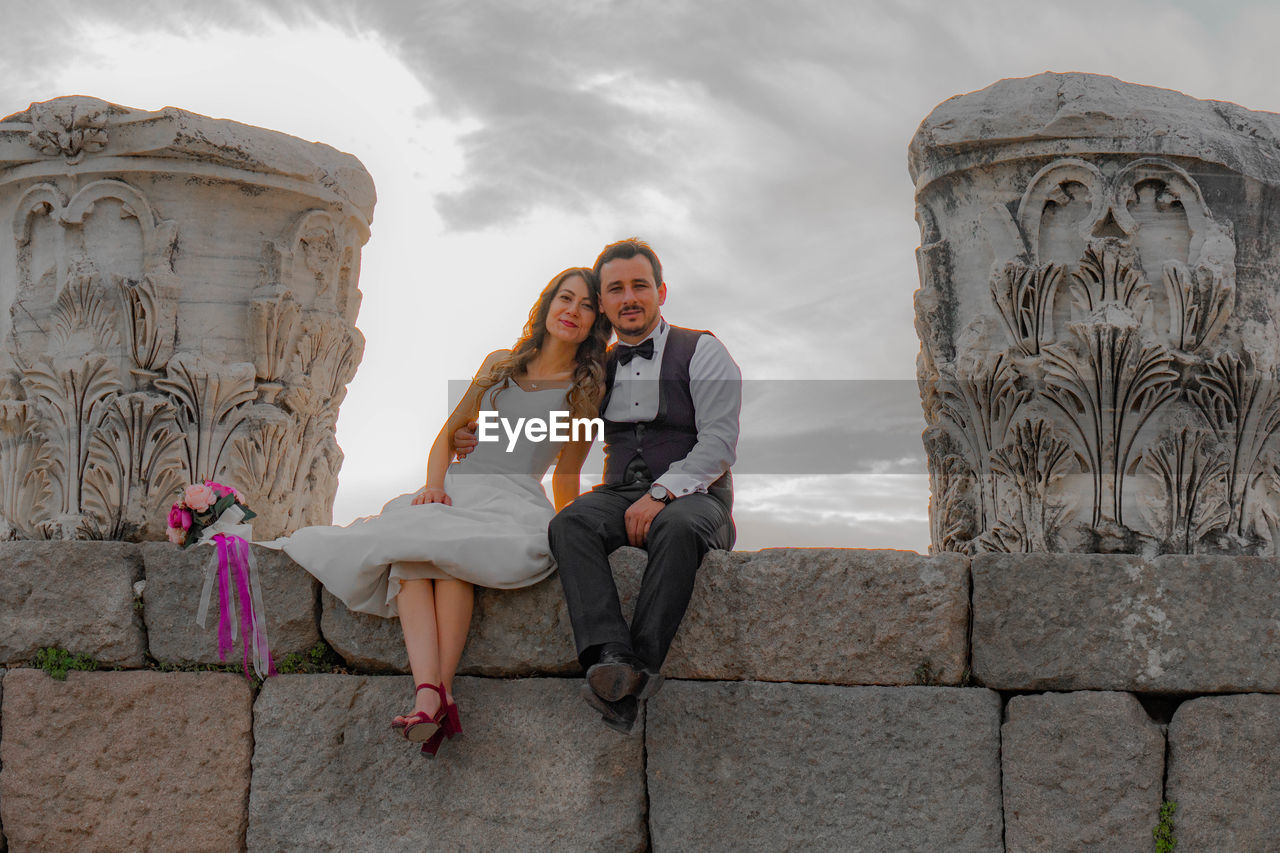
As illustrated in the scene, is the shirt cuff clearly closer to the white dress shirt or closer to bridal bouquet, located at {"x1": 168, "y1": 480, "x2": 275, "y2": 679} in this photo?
the white dress shirt

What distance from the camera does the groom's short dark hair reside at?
4.06m

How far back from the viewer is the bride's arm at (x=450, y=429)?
13.6 feet

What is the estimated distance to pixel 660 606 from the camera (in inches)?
135

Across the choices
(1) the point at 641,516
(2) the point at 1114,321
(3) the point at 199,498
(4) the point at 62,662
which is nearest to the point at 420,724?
(1) the point at 641,516

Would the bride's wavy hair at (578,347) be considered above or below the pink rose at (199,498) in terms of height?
above

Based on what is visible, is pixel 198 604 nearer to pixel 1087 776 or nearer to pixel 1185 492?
pixel 1087 776

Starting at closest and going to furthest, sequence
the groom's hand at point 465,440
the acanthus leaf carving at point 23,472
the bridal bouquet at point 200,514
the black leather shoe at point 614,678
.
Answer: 1. the black leather shoe at point 614,678
2. the groom's hand at point 465,440
3. the bridal bouquet at point 200,514
4. the acanthus leaf carving at point 23,472

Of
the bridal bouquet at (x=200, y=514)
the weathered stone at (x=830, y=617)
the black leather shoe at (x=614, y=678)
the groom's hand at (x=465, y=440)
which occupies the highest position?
the groom's hand at (x=465, y=440)

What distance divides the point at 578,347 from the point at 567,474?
0.48m

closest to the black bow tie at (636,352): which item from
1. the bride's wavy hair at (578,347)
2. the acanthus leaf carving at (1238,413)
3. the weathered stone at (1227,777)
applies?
the bride's wavy hair at (578,347)

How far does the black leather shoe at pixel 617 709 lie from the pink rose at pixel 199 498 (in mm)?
1907

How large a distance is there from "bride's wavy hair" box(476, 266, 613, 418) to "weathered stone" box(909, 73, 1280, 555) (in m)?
1.34

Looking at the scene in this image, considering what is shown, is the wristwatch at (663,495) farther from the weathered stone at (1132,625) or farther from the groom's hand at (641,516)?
the weathered stone at (1132,625)

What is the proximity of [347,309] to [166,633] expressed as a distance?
1.78 metres
